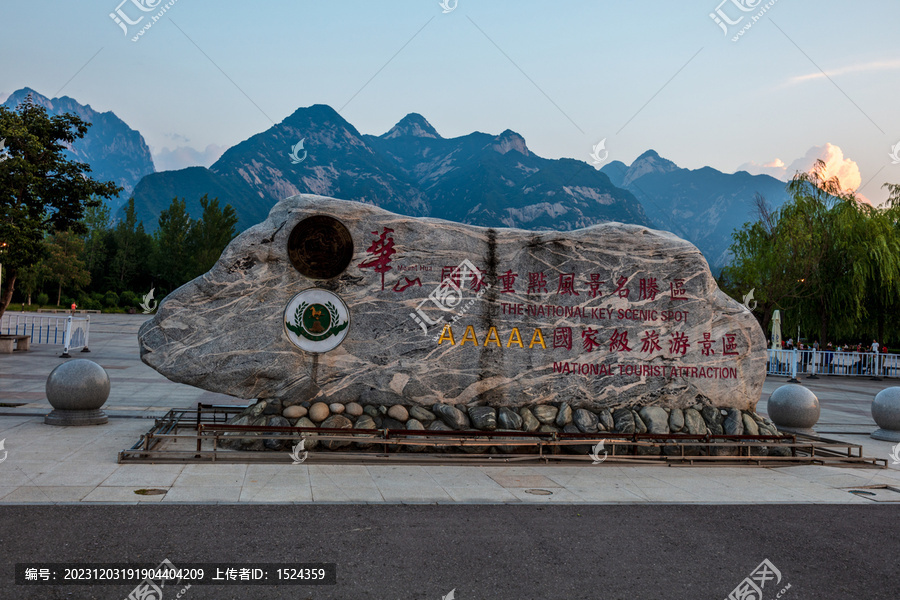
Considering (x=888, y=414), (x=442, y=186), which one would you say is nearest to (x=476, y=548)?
(x=888, y=414)

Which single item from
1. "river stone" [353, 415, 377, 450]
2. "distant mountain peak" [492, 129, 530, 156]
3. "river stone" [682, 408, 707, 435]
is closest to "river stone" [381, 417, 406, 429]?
"river stone" [353, 415, 377, 450]

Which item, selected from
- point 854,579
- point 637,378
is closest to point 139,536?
point 854,579

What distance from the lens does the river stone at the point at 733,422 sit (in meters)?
9.23

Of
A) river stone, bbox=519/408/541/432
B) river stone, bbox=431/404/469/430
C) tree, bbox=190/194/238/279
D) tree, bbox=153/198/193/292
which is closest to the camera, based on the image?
river stone, bbox=431/404/469/430

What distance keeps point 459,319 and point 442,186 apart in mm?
123294

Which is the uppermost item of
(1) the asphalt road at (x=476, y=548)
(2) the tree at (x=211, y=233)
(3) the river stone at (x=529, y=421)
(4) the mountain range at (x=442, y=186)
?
(4) the mountain range at (x=442, y=186)

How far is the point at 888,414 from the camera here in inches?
440

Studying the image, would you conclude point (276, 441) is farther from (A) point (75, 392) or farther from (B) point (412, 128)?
(B) point (412, 128)

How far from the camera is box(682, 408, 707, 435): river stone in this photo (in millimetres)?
9078

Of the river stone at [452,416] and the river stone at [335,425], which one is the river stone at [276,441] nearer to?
the river stone at [335,425]

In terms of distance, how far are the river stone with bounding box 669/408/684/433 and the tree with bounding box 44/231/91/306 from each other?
44.1 m

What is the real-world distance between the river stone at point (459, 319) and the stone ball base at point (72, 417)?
1.92 metres

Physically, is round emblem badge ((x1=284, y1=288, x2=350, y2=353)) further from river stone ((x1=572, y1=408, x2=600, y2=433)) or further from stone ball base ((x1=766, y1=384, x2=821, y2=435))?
stone ball base ((x1=766, y1=384, x2=821, y2=435))

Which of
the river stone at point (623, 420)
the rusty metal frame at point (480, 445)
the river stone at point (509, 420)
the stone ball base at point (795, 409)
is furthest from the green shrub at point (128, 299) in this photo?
the stone ball base at point (795, 409)
